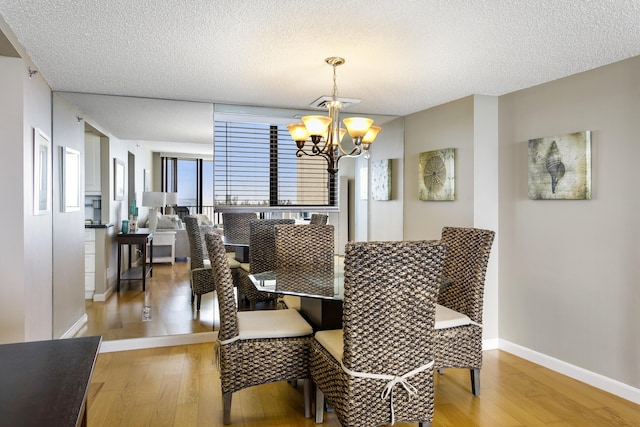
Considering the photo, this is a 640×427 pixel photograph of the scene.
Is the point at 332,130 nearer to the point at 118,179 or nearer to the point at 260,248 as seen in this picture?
the point at 260,248

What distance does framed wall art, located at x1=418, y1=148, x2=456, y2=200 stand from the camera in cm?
400

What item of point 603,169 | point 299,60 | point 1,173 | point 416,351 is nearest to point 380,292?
point 416,351

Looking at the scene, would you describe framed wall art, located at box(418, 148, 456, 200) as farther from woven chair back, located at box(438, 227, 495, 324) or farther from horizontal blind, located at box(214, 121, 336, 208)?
horizontal blind, located at box(214, 121, 336, 208)

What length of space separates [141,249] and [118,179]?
0.71 metres

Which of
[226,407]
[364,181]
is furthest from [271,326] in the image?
[364,181]

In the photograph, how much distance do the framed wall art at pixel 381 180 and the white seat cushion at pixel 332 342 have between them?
258 centimetres

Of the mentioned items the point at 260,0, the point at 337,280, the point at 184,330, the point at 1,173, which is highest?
the point at 260,0

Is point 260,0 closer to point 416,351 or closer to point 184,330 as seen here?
point 416,351

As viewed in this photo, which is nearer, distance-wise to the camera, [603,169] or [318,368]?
[318,368]

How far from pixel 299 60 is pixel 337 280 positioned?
1.48 m

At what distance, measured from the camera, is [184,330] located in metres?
3.95

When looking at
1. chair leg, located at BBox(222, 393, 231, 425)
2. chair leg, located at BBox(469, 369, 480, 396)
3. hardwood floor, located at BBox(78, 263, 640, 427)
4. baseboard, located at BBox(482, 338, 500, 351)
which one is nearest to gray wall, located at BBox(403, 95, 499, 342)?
baseboard, located at BBox(482, 338, 500, 351)

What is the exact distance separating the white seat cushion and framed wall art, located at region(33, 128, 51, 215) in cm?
206

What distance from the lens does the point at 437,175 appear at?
4.16 m
